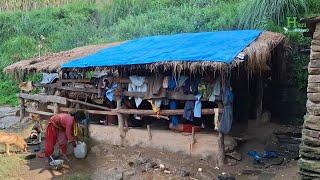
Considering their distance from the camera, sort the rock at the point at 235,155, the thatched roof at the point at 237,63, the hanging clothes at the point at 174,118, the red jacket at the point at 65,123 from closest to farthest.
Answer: the thatched roof at the point at 237,63, the rock at the point at 235,155, the red jacket at the point at 65,123, the hanging clothes at the point at 174,118

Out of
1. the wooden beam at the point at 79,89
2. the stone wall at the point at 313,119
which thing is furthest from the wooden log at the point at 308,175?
the wooden beam at the point at 79,89

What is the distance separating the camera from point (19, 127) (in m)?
16.6

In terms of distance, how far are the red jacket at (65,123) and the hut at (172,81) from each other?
169 centimetres

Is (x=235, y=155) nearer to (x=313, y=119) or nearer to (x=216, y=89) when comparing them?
(x=216, y=89)

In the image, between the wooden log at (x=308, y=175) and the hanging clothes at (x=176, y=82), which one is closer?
the wooden log at (x=308, y=175)

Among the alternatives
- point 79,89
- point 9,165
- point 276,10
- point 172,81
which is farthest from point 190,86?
point 276,10

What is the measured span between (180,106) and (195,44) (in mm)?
1813

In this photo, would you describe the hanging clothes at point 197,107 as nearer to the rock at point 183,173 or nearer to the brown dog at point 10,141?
the rock at point 183,173

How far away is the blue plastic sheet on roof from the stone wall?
85.6 inches

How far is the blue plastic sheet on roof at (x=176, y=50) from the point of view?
1040 centimetres

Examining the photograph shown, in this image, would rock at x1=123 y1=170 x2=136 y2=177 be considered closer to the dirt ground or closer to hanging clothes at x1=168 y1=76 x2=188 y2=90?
the dirt ground

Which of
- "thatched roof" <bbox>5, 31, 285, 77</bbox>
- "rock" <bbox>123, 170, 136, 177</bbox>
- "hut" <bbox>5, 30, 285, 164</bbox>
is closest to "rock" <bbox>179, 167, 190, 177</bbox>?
"hut" <bbox>5, 30, 285, 164</bbox>

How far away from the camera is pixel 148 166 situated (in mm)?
11016

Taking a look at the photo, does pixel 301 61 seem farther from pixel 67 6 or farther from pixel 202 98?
pixel 67 6
